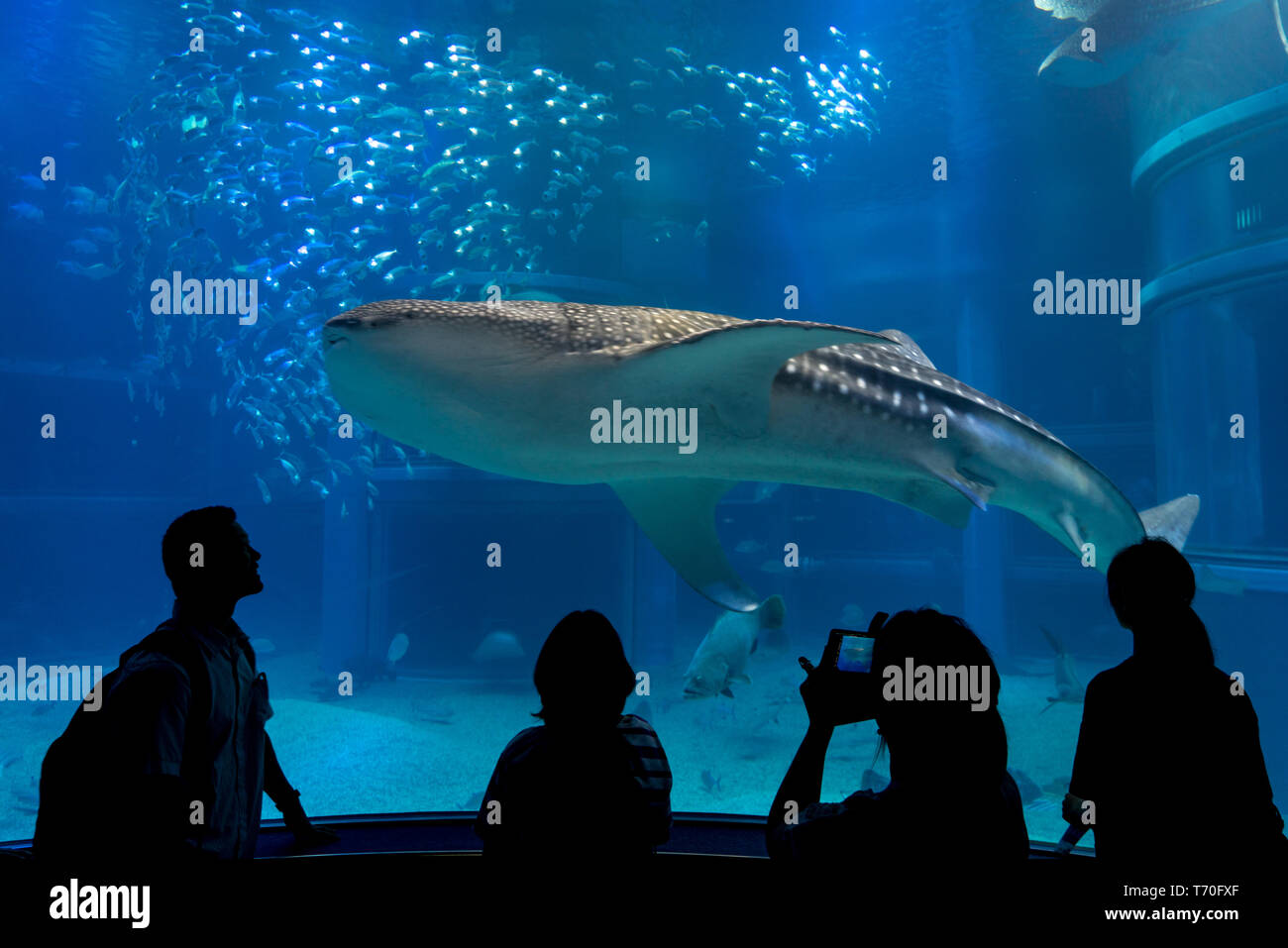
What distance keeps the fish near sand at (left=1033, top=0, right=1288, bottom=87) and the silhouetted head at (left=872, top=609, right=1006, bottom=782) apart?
13.2 m

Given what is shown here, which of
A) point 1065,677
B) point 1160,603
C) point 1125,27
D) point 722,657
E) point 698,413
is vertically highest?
point 1125,27

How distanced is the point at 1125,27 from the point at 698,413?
13256 millimetres

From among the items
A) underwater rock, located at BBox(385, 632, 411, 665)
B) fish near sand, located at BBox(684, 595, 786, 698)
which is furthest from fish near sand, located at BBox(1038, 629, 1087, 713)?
underwater rock, located at BBox(385, 632, 411, 665)

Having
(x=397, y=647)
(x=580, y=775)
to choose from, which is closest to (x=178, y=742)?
(x=580, y=775)

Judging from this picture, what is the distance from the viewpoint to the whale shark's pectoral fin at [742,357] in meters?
2.34

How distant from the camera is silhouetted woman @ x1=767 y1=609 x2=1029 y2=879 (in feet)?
4.24

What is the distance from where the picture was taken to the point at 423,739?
38.0ft

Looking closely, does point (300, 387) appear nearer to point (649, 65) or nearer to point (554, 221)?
point (554, 221)

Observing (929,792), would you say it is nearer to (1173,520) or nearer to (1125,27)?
(1173,520)

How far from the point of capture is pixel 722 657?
7344mm

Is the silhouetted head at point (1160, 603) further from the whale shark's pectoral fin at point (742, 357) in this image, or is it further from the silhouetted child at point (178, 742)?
the silhouetted child at point (178, 742)

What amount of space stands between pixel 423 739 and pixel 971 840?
38.3ft

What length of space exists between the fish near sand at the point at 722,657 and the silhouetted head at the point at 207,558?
18.8 ft

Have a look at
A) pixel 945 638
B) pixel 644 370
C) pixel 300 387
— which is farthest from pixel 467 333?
pixel 300 387
